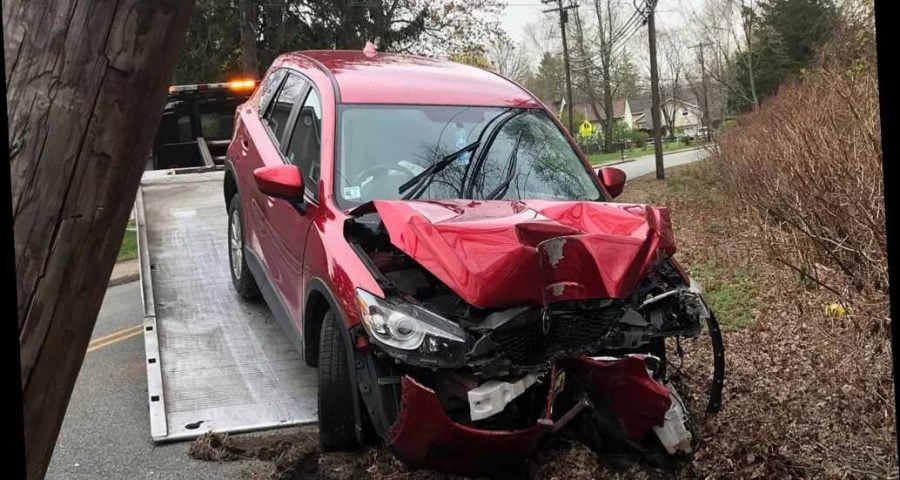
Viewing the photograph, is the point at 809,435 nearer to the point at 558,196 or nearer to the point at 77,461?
the point at 558,196

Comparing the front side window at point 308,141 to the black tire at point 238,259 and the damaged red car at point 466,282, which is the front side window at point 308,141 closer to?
the damaged red car at point 466,282

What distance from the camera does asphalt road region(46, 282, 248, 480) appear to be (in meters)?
3.88

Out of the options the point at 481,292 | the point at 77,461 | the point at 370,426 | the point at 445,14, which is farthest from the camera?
the point at 445,14

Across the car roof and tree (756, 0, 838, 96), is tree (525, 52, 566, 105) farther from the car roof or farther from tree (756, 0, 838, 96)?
the car roof

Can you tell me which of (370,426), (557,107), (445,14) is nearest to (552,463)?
(370,426)

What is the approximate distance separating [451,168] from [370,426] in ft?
5.12

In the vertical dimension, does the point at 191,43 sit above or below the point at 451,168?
above

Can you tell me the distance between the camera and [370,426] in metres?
3.47

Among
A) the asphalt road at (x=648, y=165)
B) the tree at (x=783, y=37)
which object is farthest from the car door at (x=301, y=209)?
the tree at (x=783, y=37)

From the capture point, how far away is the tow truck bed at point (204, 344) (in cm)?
432

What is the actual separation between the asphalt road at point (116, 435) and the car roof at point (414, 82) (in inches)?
86.7

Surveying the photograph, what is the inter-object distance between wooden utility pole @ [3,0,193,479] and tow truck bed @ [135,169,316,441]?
2684 millimetres

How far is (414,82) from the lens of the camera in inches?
190

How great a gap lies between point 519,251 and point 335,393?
47.2 inches
